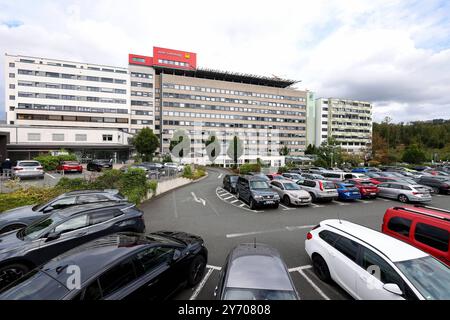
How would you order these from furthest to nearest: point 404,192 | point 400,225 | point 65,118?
1. point 65,118
2. point 404,192
3. point 400,225

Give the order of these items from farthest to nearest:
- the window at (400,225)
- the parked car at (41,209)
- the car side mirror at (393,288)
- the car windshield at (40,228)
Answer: the parked car at (41,209) < the window at (400,225) < the car windshield at (40,228) < the car side mirror at (393,288)

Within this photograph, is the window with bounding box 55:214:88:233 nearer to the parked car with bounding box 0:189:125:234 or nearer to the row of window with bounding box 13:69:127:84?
the parked car with bounding box 0:189:125:234

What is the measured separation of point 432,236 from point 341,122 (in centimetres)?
9273

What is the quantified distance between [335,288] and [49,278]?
18.5 feet

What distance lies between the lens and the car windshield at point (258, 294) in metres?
2.72

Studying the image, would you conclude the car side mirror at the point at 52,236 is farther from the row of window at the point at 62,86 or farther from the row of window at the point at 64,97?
the row of window at the point at 62,86

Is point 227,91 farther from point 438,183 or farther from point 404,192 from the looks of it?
point 404,192

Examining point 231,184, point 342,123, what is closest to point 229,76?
point 342,123

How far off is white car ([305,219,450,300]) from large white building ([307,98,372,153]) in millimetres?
85894

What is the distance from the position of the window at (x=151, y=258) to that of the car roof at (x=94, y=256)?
133 millimetres

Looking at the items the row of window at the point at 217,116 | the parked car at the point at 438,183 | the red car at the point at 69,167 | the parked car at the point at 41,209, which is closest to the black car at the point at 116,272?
the parked car at the point at 41,209

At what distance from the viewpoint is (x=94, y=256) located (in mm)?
3164

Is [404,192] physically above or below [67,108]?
below
